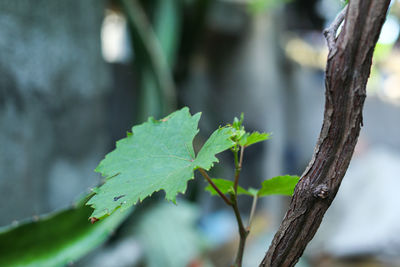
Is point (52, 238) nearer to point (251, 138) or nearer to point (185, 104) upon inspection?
point (251, 138)

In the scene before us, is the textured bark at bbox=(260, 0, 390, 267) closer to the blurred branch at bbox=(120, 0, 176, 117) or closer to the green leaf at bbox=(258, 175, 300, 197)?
the green leaf at bbox=(258, 175, 300, 197)

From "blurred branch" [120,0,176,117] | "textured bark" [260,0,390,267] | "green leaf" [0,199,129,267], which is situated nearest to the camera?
"textured bark" [260,0,390,267]

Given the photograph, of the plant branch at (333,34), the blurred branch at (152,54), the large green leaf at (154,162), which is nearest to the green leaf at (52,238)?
the large green leaf at (154,162)

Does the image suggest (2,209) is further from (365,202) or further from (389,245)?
(365,202)

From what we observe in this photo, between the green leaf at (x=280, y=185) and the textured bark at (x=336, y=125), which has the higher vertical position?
the textured bark at (x=336, y=125)

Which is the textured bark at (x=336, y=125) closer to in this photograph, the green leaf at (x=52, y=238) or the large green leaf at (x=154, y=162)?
the large green leaf at (x=154, y=162)

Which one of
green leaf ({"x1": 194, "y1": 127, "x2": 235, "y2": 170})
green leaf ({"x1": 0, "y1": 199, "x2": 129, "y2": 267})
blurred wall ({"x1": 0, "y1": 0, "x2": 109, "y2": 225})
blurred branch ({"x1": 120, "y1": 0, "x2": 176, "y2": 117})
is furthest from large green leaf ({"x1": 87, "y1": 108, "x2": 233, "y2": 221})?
blurred branch ({"x1": 120, "y1": 0, "x2": 176, "y2": 117})
